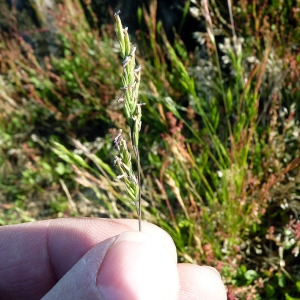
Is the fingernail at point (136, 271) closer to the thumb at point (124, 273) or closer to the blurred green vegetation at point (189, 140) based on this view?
the thumb at point (124, 273)

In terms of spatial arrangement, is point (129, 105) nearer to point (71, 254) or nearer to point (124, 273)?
point (124, 273)

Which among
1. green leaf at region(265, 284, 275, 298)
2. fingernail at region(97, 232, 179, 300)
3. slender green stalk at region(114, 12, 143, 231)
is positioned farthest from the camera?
green leaf at region(265, 284, 275, 298)

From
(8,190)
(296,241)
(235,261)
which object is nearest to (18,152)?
(8,190)

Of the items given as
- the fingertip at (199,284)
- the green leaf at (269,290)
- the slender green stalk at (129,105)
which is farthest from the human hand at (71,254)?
the green leaf at (269,290)

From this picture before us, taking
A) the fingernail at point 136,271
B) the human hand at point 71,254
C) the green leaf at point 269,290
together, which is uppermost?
the fingernail at point 136,271

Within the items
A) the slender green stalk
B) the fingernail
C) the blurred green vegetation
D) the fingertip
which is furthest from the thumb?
the blurred green vegetation

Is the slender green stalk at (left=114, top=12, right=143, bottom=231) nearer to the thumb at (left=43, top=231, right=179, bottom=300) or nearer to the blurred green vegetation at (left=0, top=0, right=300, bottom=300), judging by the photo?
the thumb at (left=43, top=231, right=179, bottom=300)

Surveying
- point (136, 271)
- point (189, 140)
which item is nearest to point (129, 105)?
point (136, 271)
